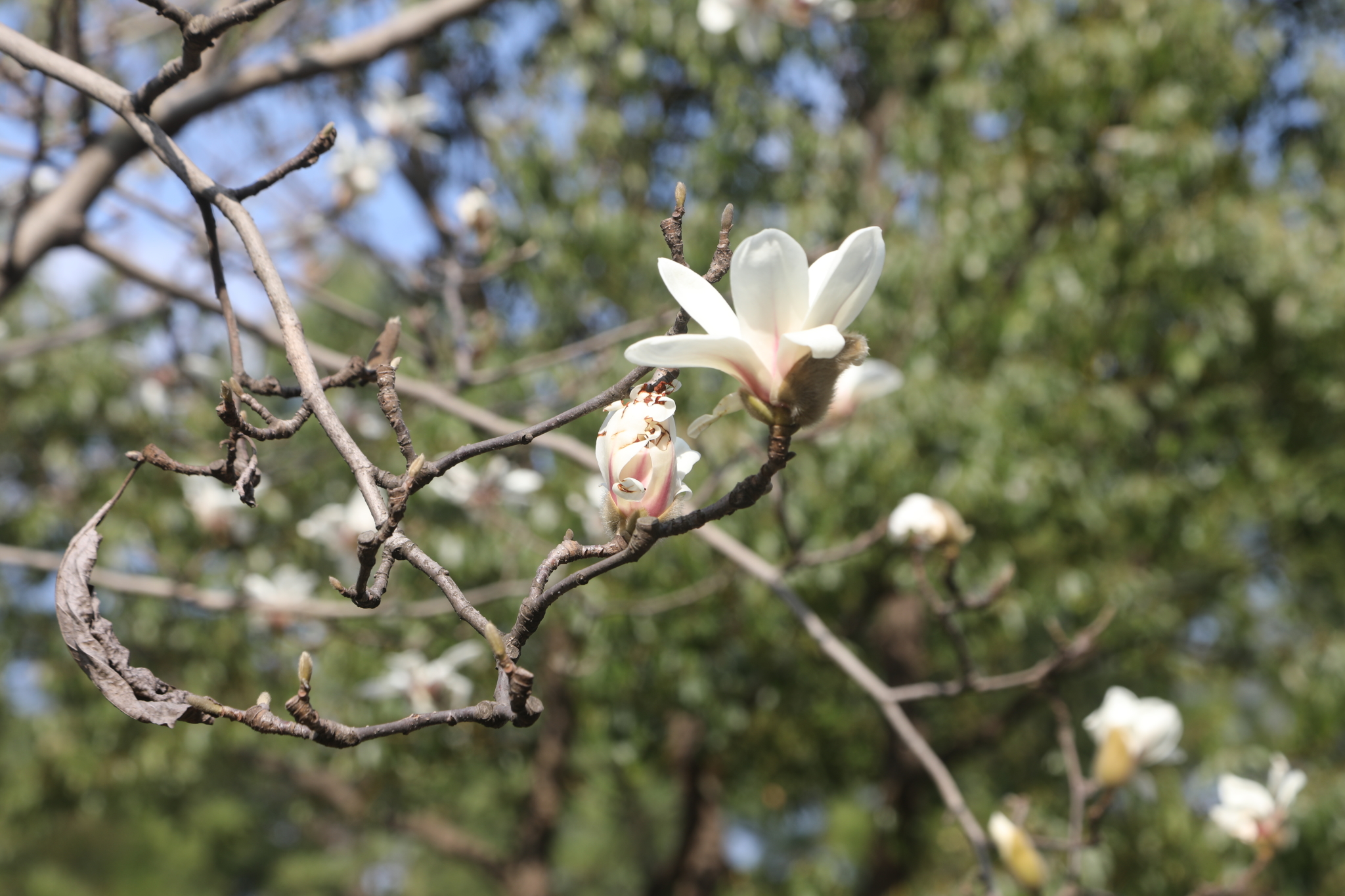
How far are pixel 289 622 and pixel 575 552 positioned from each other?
1.63 metres

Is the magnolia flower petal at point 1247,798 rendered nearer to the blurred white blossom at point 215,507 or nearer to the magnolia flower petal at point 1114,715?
the magnolia flower petal at point 1114,715

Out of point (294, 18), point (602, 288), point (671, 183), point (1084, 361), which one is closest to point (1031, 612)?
point (1084, 361)

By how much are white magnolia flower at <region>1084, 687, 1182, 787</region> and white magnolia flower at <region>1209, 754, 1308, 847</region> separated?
19 centimetres

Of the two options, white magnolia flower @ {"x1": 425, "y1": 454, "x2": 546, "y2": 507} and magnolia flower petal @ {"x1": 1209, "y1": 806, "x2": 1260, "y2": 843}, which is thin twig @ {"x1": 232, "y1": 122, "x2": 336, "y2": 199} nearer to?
white magnolia flower @ {"x1": 425, "y1": 454, "x2": 546, "y2": 507}

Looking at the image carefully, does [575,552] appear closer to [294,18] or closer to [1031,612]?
[294,18]

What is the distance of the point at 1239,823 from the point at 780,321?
133 cm

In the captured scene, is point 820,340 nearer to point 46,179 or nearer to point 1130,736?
point 1130,736

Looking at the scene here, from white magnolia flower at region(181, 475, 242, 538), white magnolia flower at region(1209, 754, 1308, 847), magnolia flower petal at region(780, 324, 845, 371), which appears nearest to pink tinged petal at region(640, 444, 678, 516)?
magnolia flower petal at region(780, 324, 845, 371)

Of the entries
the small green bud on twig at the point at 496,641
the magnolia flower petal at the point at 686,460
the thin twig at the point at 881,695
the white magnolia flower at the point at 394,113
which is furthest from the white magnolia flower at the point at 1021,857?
the white magnolia flower at the point at 394,113

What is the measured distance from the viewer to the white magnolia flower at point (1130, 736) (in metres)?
1.30

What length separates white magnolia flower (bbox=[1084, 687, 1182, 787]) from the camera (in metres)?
1.30

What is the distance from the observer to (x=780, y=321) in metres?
0.57

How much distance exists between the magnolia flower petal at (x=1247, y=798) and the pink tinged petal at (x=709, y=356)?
1281 millimetres

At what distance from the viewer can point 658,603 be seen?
2074 millimetres
